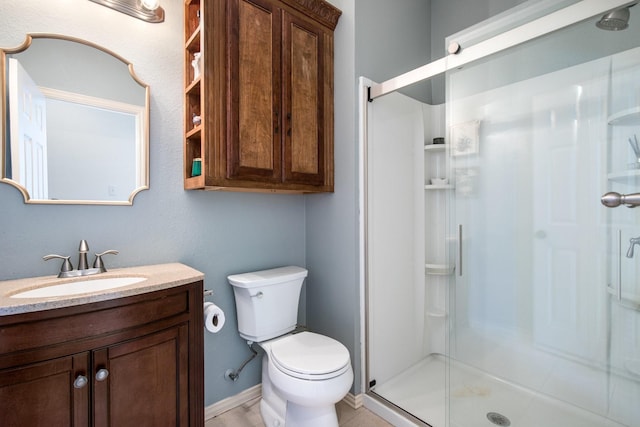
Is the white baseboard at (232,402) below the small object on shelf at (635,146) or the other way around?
below

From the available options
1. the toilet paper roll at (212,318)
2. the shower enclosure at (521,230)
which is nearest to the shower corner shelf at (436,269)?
the shower enclosure at (521,230)

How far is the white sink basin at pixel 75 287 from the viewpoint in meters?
1.10

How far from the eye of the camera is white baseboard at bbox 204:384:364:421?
167 centimetres

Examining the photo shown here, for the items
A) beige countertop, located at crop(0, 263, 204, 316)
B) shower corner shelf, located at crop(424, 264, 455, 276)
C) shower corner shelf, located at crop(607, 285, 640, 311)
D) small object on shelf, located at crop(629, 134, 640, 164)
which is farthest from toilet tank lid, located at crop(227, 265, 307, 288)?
small object on shelf, located at crop(629, 134, 640, 164)

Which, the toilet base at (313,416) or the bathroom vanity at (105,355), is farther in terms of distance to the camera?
the toilet base at (313,416)

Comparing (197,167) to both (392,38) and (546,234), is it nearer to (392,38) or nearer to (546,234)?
(392,38)

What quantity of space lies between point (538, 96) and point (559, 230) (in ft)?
2.45

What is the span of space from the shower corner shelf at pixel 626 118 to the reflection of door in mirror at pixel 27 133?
98.3 inches

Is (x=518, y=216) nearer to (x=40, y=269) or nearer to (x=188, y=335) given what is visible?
(x=188, y=335)

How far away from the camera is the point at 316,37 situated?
1779 millimetres

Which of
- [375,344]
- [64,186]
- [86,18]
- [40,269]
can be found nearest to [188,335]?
[40,269]

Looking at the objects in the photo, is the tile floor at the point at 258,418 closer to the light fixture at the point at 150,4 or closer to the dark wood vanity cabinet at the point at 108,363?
the dark wood vanity cabinet at the point at 108,363

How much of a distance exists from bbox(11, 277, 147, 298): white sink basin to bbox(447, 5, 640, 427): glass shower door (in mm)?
1746

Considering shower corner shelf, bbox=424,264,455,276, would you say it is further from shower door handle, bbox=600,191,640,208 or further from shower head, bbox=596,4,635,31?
shower head, bbox=596,4,635,31
